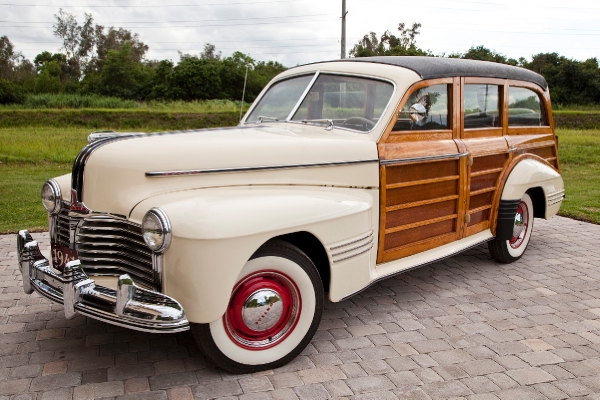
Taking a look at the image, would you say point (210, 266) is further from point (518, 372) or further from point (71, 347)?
point (518, 372)

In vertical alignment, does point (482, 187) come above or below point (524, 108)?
below

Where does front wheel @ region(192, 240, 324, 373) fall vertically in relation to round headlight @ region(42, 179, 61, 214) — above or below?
below

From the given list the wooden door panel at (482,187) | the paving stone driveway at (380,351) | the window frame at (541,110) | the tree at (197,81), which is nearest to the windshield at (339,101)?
the wooden door panel at (482,187)

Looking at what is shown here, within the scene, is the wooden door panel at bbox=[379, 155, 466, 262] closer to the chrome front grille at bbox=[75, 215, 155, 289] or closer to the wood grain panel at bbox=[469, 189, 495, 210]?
the wood grain panel at bbox=[469, 189, 495, 210]

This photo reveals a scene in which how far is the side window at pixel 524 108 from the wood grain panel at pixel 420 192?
47.3 inches

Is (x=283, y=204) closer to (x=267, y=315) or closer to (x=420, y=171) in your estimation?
(x=267, y=315)

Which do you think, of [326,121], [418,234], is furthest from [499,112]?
[326,121]

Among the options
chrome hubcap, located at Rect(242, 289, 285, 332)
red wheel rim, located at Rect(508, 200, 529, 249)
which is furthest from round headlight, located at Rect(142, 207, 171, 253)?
red wheel rim, located at Rect(508, 200, 529, 249)

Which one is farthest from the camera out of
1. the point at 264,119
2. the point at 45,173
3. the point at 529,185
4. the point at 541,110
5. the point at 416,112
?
the point at 45,173

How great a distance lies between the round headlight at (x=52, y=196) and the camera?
314 cm

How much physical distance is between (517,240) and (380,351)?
8.38 ft

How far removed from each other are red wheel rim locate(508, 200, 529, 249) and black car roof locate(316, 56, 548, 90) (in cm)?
125

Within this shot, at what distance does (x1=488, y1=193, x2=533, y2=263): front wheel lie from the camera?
485cm

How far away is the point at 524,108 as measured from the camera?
196 inches
